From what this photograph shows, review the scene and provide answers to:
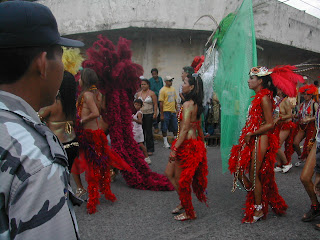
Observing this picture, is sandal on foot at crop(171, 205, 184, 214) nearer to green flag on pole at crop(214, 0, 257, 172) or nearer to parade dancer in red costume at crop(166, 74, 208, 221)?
parade dancer in red costume at crop(166, 74, 208, 221)

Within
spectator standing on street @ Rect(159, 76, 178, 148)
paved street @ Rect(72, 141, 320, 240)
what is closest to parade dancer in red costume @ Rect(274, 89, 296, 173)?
paved street @ Rect(72, 141, 320, 240)

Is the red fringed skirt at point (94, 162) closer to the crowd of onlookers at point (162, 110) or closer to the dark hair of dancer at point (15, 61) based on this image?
the crowd of onlookers at point (162, 110)

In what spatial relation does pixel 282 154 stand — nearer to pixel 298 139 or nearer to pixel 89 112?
pixel 298 139

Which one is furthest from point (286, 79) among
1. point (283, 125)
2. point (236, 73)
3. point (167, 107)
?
point (167, 107)

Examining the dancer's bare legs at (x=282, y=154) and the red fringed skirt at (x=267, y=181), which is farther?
the dancer's bare legs at (x=282, y=154)

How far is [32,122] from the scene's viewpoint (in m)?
0.84

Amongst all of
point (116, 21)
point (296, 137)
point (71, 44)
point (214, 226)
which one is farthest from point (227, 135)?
point (116, 21)

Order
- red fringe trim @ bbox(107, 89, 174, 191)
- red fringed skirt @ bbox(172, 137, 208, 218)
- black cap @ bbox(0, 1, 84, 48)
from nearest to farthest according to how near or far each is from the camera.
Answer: black cap @ bbox(0, 1, 84, 48) < red fringed skirt @ bbox(172, 137, 208, 218) < red fringe trim @ bbox(107, 89, 174, 191)

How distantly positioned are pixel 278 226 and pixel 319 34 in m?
14.5

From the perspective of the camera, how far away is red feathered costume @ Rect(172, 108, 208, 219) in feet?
11.2

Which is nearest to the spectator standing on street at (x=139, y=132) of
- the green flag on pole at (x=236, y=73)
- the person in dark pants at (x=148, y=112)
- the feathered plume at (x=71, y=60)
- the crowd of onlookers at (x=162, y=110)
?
the crowd of onlookers at (x=162, y=110)

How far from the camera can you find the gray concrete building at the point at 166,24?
10330mm

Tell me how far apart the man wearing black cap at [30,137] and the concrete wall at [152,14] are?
32.7ft

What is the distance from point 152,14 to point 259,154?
8233 mm
